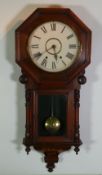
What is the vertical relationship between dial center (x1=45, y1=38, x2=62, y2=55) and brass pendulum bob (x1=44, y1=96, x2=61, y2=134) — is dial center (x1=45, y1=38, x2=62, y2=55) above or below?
above

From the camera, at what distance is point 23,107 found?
4.01ft

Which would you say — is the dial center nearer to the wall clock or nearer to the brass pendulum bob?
the wall clock

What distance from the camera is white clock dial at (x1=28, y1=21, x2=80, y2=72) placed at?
1119 mm

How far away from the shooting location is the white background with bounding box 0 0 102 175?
3.87 ft

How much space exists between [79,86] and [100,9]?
1.05 feet

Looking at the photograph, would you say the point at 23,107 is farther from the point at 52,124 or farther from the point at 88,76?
the point at 88,76

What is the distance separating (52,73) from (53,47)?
99 millimetres

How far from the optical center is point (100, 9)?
3.88 feet

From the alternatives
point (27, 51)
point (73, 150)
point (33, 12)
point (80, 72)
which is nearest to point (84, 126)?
point (73, 150)

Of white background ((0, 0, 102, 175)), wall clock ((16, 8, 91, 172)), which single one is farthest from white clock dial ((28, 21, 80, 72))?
white background ((0, 0, 102, 175))

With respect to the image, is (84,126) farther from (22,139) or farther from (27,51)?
(27,51)

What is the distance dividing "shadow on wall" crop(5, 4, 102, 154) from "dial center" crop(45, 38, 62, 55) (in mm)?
149

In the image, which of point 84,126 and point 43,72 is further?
point 84,126

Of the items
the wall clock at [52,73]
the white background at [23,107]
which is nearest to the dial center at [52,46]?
the wall clock at [52,73]
